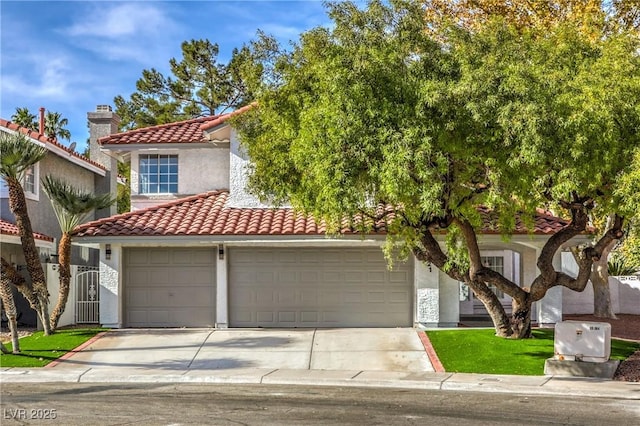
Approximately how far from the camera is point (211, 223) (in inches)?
821

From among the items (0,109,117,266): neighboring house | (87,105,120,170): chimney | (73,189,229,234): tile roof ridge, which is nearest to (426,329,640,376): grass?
(73,189,229,234): tile roof ridge

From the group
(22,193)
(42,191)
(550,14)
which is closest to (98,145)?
(42,191)

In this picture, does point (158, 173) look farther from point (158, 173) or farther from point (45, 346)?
point (45, 346)

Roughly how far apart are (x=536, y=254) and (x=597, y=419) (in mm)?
10719

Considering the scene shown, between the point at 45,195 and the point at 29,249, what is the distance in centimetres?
618

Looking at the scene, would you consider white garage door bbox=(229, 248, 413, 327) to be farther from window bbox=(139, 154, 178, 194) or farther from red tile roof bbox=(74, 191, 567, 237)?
window bbox=(139, 154, 178, 194)

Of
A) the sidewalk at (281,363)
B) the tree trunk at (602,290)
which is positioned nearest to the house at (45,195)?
the sidewalk at (281,363)

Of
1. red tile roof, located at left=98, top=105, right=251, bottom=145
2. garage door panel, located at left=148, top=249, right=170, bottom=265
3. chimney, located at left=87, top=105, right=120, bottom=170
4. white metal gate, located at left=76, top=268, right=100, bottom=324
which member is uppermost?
chimney, located at left=87, top=105, right=120, bottom=170

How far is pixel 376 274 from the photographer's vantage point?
69.7 ft

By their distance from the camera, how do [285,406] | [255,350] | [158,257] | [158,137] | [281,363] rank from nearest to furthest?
1. [285,406]
2. [281,363]
3. [255,350]
4. [158,257]
5. [158,137]

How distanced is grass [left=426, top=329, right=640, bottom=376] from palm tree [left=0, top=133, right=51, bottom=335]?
9.55 meters

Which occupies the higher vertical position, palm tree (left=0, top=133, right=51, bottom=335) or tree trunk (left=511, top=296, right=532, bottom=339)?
palm tree (left=0, top=133, right=51, bottom=335)

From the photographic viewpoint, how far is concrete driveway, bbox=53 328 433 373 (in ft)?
54.0

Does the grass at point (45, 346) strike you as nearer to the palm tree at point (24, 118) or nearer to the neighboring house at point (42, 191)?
the neighboring house at point (42, 191)
